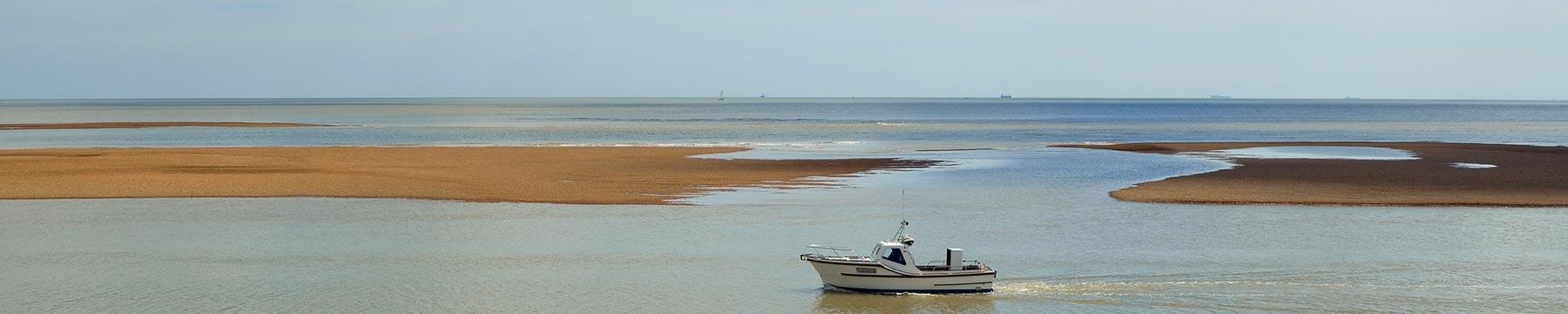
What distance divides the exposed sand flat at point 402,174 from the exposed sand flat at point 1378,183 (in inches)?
523

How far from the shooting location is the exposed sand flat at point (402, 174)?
43.3 m

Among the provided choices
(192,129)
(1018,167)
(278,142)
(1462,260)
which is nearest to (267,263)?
(1462,260)

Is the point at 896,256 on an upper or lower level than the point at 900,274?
upper

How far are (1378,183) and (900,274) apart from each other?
28.3 m

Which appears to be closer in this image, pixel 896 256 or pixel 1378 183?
pixel 896 256

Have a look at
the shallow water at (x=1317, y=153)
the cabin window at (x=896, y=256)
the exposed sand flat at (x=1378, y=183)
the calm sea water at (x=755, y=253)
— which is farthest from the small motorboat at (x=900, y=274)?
the shallow water at (x=1317, y=153)

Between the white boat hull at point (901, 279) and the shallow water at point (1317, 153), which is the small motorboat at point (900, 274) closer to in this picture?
the white boat hull at point (901, 279)

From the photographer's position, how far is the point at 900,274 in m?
24.3

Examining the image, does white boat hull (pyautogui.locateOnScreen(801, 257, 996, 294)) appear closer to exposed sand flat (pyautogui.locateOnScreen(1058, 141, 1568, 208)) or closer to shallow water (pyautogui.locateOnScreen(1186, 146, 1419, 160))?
exposed sand flat (pyautogui.locateOnScreen(1058, 141, 1568, 208))

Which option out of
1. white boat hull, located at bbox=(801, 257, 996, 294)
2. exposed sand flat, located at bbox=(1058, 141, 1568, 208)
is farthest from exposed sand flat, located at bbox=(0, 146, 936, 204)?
white boat hull, located at bbox=(801, 257, 996, 294)

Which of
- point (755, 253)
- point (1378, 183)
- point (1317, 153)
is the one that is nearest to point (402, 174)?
point (755, 253)

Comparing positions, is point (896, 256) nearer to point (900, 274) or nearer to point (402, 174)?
point (900, 274)

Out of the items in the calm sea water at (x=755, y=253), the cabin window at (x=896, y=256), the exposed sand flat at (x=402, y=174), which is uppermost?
the cabin window at (x=896, y=256)

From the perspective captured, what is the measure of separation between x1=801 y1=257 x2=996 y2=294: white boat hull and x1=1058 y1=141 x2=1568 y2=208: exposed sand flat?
17885 mm
